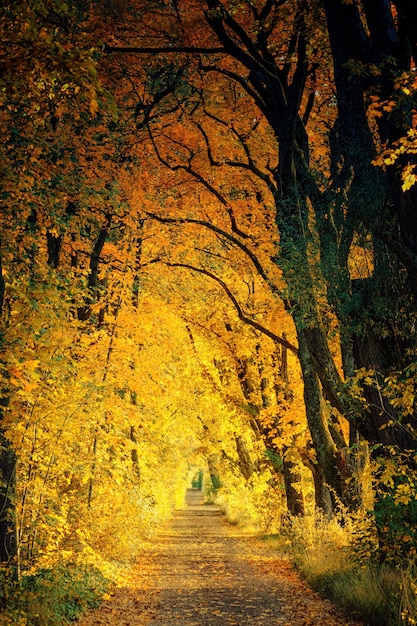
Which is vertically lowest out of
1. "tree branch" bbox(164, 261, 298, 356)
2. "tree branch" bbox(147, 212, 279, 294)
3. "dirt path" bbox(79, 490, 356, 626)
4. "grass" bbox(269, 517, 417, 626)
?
"dirt path" bbox(79, 490, 356, 626)

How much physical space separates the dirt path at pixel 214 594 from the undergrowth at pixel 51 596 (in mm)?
313

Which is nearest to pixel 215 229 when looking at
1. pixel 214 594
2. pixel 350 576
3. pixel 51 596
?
pixel 214 594

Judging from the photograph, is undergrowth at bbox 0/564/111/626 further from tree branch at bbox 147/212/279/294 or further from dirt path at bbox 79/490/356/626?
tree branch at bbox 147/212/279/294

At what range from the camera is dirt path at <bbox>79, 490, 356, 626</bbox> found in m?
9.58

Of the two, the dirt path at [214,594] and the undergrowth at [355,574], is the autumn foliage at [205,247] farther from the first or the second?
the dirt path at [214,594]

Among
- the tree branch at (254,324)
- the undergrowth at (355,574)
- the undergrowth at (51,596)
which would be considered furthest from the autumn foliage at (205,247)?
the undergrowth at (355,574)

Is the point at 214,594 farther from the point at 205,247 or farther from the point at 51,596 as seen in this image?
the point at 205,247

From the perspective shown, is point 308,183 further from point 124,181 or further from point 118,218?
point 118,218

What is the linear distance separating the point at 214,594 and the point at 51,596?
14.0ft

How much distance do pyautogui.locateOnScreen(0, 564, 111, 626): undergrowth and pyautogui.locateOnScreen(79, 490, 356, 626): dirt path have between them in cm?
31

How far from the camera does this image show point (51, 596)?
879cm

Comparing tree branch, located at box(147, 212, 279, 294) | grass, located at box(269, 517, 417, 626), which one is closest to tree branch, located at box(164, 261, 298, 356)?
tree branch, located at box(147, 212, 279, 294)

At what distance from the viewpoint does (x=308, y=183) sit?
38.2ft

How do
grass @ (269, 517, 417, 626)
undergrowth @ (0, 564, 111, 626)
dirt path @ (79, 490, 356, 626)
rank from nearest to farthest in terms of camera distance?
grass @ (269, 517, 417, 626), undergrowth @ (0, 564, 111, 626), dirt path @ (79, 490, 356, 626)
